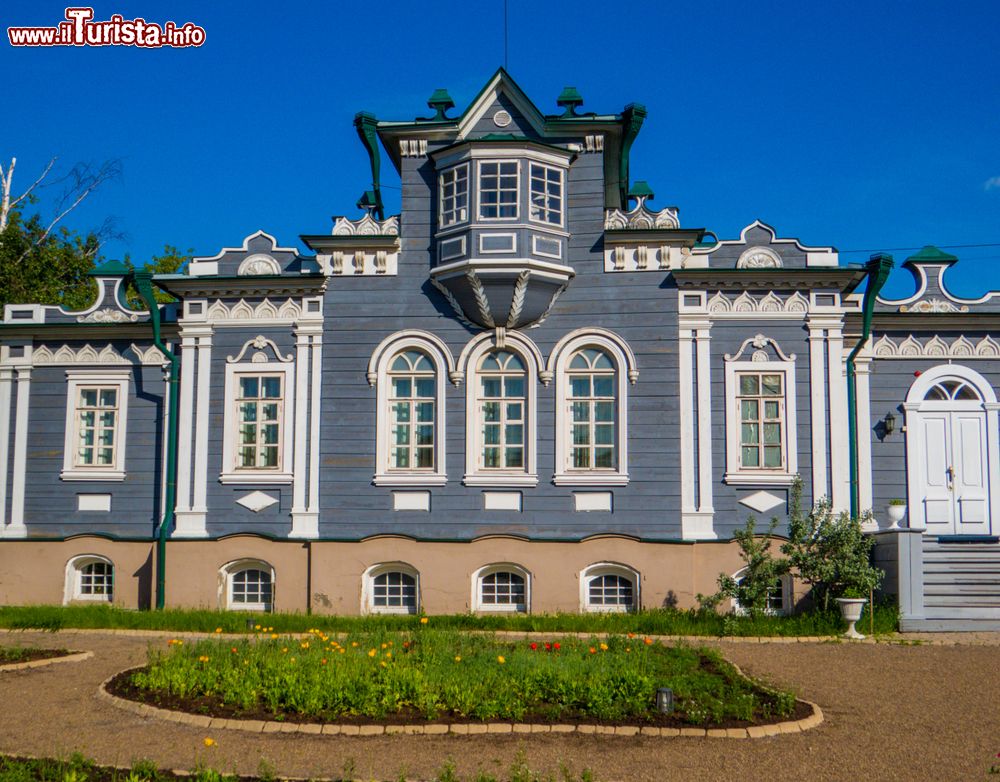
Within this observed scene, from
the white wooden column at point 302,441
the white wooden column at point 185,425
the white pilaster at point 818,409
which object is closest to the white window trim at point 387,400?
the white wooden column at point 302,441

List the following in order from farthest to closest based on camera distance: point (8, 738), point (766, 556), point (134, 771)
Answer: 1. point (766, 556)
2. point (8, 738)
3. point (134, 771)

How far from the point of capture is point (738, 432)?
55.2ft

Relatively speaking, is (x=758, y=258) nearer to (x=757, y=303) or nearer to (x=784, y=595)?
(x=757, y=303)

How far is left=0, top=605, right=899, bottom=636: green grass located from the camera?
14641 mm

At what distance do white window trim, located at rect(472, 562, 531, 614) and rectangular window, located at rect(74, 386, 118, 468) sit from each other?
6731mm

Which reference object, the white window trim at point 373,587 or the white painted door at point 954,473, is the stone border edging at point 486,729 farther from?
the white painted door at point 954,473

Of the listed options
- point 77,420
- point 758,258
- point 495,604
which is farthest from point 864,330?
point 77,420

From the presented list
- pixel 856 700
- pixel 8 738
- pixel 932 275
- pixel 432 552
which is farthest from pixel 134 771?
pixel 932 275

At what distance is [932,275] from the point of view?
18.5m

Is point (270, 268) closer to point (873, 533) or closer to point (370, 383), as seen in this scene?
point (370, 383)

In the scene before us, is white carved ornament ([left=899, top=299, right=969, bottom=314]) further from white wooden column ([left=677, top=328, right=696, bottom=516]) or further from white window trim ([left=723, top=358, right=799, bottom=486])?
white wooden column ([left=677, top=328, right=696, bottom=516])

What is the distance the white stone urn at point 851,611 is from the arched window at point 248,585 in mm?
8560

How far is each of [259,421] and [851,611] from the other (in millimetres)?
9431

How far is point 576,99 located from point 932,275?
673 centimetres
